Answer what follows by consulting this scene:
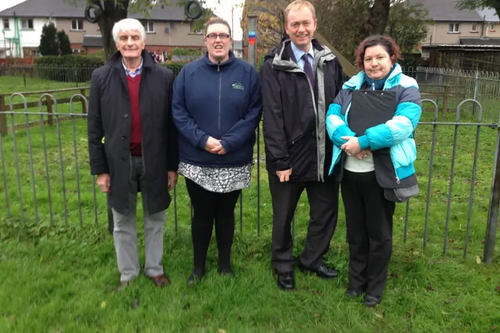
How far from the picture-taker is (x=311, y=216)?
3525 mm

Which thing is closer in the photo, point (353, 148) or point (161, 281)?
point (353, 148)

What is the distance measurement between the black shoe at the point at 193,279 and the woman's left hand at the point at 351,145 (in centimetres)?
157

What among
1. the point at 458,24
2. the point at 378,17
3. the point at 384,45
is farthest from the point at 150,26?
the point at 384,45

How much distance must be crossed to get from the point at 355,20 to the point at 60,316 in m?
20.5

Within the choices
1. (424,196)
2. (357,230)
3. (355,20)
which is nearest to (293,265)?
(357,230)

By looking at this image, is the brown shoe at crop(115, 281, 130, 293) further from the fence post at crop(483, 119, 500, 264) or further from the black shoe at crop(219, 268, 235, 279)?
the fence post at crop(483, 119, 500, 264)

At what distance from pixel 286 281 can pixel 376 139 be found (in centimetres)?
139

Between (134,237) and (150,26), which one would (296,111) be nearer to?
(134,237)

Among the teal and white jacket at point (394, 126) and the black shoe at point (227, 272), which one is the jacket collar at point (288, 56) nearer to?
the teal and white jacket at point (394, 126)

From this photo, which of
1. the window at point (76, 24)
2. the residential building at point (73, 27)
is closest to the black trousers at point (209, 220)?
the residential building at point (73, 27)

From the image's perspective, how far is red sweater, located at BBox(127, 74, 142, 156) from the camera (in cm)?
315

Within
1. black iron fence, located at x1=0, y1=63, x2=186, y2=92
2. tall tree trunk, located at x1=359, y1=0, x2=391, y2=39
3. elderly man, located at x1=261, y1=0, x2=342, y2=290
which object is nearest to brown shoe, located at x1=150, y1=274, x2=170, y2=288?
elderly man, located at x1=261, y1=0, x2=342, y2=290

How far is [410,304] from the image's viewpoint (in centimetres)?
326

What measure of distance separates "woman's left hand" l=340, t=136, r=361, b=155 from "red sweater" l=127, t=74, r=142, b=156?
4.70ft
